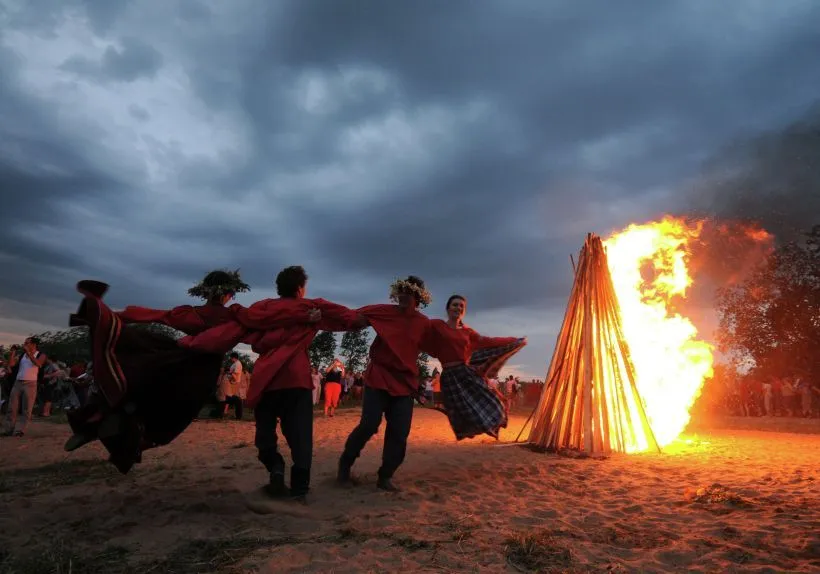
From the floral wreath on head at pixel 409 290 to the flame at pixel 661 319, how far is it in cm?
448

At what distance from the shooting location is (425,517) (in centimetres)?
395

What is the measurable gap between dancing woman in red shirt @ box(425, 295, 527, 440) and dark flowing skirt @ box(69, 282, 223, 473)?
2.51 m

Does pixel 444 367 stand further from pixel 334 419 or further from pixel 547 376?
pixel 334 419

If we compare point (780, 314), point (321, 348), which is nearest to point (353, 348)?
point (321, 348)

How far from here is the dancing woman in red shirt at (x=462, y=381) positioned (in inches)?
222

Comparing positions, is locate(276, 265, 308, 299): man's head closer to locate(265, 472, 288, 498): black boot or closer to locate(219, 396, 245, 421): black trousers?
locate(265, 472, 288, 498): black boot

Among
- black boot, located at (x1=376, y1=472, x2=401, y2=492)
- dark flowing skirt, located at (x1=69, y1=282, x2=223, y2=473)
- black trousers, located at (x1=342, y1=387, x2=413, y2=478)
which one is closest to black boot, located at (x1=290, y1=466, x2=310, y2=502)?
black trousers, located at (x1=342, y1=387, x2=413, y2=478)

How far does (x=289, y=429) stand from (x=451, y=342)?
79.4 inches

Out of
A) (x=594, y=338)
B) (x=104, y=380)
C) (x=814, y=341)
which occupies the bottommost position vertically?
Result: (x=104, y=380)

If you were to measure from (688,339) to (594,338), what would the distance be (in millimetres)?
2689

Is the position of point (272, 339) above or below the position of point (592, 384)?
above

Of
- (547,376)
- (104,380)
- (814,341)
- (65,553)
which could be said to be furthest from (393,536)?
(814,341)

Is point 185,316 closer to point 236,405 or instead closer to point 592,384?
point 592,384

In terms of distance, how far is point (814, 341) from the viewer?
2111cm
